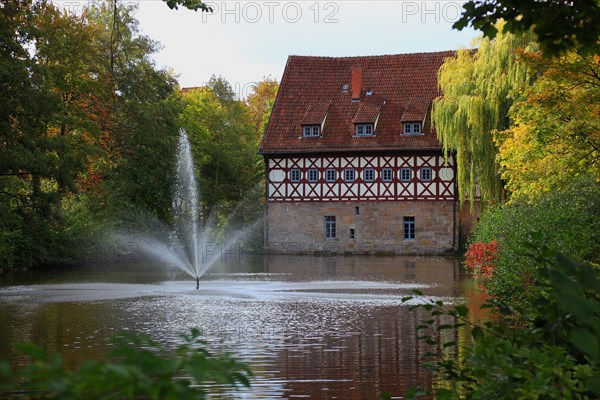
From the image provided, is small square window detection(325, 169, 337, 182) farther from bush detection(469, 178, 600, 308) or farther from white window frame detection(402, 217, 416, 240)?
bush detection(469, 178, 600, 308)

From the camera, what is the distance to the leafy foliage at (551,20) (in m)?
5.45

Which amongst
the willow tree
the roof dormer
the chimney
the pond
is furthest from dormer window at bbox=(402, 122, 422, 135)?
the pond

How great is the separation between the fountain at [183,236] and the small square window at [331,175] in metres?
5.80

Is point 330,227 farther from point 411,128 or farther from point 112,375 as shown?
point 112,375

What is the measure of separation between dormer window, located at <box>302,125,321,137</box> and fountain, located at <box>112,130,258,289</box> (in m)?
5.42

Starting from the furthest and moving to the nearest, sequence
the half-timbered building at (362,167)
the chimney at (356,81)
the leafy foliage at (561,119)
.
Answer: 1. the chimney at (356,81)
2. the half-timbered building at (362,167)
3. the leafy foliage at (561,119)

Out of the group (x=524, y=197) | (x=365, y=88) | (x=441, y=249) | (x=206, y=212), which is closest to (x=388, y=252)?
(x=441, y=249)

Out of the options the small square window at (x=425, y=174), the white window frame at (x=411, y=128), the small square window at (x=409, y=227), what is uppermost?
the white window frame at (x=411, y=128)

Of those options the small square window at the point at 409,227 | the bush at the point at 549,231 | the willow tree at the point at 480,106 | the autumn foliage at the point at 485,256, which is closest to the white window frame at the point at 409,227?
the small square window at the point at 409,227

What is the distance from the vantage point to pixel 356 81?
41.4 metres

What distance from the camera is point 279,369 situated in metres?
9.39

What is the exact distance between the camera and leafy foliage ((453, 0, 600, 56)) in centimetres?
545

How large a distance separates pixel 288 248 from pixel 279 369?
31.2m

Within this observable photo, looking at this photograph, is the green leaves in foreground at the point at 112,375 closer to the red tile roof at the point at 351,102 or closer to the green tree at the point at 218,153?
the red tile roof at the point at 351,102
